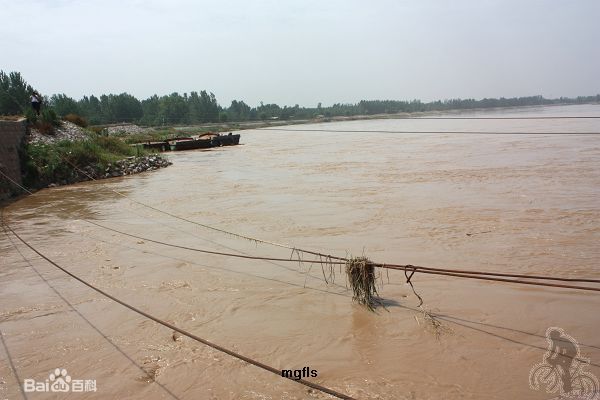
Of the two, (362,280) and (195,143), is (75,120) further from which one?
(362,280)

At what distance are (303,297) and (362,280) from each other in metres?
0.90

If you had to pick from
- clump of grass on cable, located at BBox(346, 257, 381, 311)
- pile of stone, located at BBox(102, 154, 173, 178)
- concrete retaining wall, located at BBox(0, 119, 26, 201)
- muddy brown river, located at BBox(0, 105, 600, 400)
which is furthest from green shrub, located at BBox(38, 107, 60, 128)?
clump of grass on cable, located at BBox(346, 257, 381, 311)

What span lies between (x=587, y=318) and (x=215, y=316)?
4026 mm

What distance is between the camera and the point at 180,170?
2109 cm

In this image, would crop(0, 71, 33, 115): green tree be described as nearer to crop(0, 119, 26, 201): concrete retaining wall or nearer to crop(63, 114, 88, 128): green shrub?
crop(63, 114, 88, 128): green shrub

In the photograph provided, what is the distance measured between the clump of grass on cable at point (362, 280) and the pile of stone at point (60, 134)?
16692 mm

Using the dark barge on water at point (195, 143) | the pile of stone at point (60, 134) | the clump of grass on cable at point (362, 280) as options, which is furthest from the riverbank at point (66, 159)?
the clump of grass on cable at point (362, 280)

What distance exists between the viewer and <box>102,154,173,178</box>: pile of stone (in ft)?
63.2

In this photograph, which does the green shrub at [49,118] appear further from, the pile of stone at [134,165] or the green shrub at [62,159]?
the pile of stone at [134,165]

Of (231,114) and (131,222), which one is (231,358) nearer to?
(131,222)

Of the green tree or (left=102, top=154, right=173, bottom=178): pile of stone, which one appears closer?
(left=102, top=154, right=173, bottom=178): pile of stone

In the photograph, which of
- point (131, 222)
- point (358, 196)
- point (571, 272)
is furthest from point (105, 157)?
point (571, 272)

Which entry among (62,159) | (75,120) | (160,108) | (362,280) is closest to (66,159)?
(62,159)

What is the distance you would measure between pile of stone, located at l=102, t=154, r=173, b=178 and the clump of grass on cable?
16712 mm
